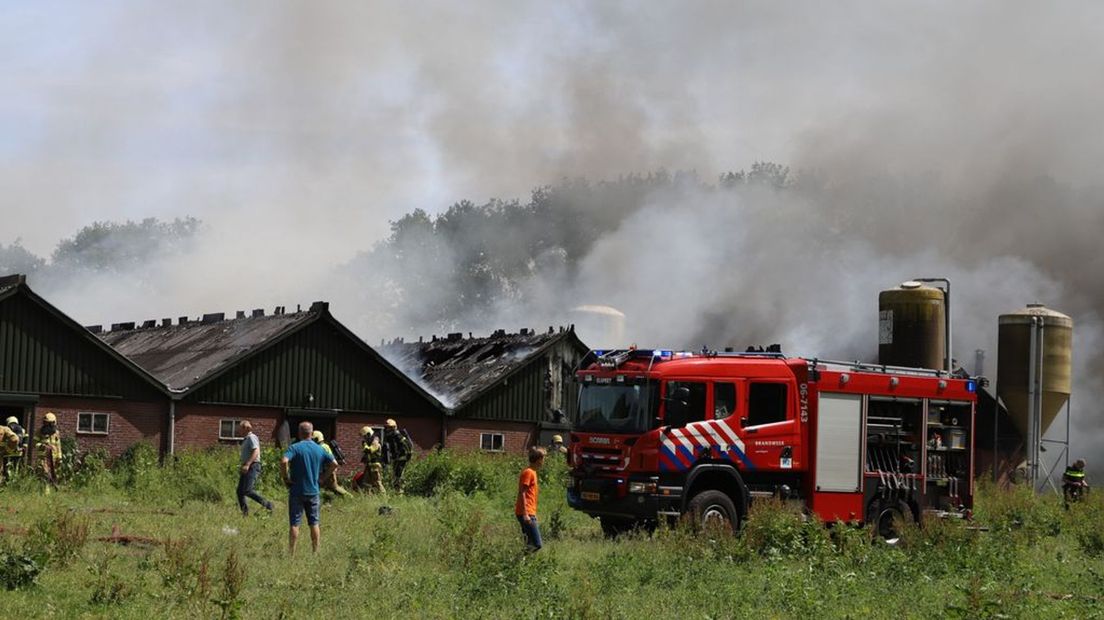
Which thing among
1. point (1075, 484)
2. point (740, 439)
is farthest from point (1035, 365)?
point (740, 439)

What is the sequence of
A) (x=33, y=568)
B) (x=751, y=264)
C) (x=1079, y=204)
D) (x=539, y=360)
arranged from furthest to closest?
(x=751, y=264) → (x=1079, y=204) → (x=539, y=360) → (x=33, y=568)

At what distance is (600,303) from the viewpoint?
5756 centimetres

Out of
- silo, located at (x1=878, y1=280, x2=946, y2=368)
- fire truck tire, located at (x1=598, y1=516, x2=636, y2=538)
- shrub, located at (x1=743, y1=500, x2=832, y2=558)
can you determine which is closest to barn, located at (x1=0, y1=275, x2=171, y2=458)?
fire truck tire, located at (x1=598, y1=516, x2=636, y2=538)

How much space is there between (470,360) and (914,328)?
1433 centimetres

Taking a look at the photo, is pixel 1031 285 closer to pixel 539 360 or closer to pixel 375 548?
pixel 539 360

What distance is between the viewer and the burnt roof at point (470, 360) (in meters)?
41.4

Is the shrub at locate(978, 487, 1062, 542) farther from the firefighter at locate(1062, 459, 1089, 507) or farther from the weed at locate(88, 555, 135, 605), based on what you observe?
the weed at locate(88, 555, 135, 605)

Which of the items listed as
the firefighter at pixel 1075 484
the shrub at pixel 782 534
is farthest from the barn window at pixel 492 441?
the shrub at pixel 782 534

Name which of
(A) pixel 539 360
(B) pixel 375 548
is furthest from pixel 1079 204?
(B) pixel 375 548

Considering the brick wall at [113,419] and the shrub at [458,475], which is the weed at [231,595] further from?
the brick wall at [113,419]

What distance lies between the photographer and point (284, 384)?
3650 cm

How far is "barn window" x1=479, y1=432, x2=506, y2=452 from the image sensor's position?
40.8m

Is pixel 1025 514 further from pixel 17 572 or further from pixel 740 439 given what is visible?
pixel 17 572

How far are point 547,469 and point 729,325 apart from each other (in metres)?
25.1
